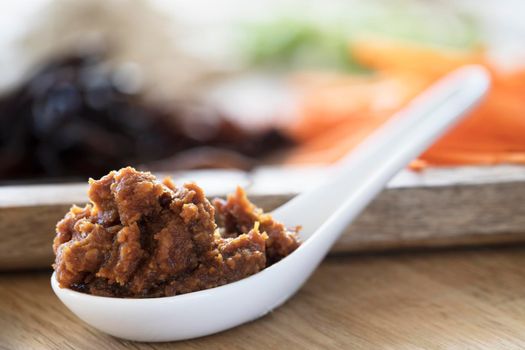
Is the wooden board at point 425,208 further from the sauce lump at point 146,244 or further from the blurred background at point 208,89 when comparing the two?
the sauce lump at point 146,244

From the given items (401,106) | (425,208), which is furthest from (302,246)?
(401,106)

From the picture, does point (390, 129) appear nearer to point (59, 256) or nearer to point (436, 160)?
point (436, 160)

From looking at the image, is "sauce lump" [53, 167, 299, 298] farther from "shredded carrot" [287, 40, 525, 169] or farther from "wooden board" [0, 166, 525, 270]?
"shredded carrot" [287, 40, 525, 169]

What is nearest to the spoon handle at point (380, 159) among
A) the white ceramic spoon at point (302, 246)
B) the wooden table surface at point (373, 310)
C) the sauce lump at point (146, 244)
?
the white ceramic spoon at point (302, 246)

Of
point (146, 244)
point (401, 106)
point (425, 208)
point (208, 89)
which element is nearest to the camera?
point (146, 244)

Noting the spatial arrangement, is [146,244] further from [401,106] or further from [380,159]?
[401,106]

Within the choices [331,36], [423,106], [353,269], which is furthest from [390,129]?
[331,36]

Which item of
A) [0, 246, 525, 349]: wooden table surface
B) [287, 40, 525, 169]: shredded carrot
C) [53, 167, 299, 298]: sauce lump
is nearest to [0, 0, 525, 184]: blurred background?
[287, 40, 525, 169]: shredded carrot
